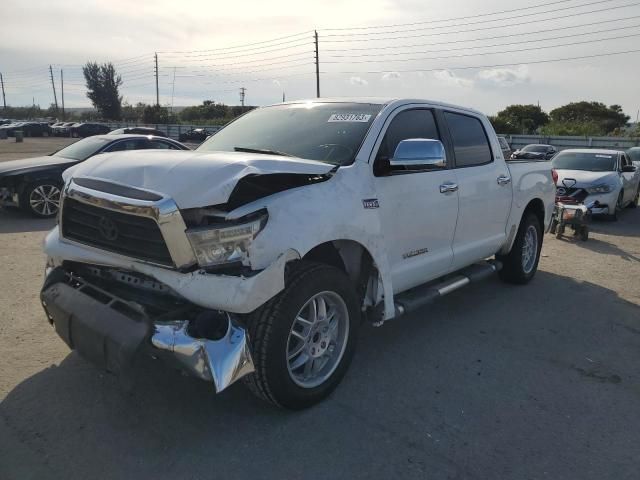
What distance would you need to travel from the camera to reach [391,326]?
4723 mm

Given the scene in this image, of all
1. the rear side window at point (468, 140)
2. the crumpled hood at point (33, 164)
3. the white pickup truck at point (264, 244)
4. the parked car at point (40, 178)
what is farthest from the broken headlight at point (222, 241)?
the crumpled hood at point (33, 164)

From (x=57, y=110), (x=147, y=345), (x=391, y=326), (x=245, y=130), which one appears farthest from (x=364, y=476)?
(x=57, y=110)

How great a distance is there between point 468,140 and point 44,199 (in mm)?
7920

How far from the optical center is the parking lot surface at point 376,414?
2.72m

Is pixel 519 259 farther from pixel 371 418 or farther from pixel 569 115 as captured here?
pixel 569 115

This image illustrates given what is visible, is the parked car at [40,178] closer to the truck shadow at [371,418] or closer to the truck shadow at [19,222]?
the truck shadow at [19,222]

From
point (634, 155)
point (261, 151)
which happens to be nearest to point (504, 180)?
point (261, 151)

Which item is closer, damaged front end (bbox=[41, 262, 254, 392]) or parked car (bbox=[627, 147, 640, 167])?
damaged front end (bbox=[41, 262, 254, 392])

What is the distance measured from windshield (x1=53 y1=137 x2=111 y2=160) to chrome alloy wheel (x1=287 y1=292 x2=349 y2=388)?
26.2ft

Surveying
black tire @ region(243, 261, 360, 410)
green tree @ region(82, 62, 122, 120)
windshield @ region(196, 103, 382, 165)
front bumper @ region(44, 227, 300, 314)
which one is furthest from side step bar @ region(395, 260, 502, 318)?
green tree @ region(82, 62, 122, 120)

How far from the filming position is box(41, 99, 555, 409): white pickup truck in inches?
106

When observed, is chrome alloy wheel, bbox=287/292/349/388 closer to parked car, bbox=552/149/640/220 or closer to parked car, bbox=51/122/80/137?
parked car, bbox=552/149/640/220

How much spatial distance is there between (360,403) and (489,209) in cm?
257

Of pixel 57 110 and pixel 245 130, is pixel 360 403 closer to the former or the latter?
pixel 245 130
